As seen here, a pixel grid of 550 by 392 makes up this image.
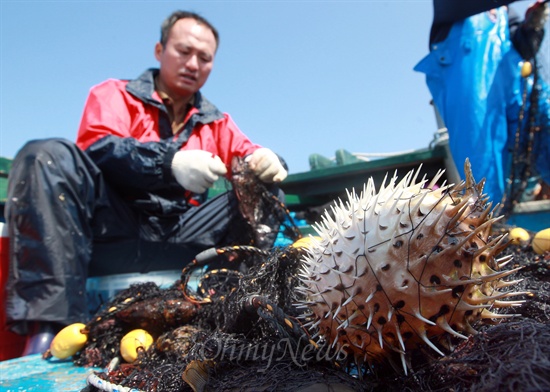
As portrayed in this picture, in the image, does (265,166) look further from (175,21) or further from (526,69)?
(526,69)

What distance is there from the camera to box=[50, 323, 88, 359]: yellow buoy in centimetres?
175


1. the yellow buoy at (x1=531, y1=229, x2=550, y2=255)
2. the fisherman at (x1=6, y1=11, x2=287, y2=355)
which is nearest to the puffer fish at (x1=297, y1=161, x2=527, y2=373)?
the yellow buoy at (x1=531, y1=229, x2=550, y2=255)

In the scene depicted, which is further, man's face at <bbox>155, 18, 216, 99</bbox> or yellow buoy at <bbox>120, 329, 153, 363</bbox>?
man's face at <bbox>155, 18, 216, 99</bbox>

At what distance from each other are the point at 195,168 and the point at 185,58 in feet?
4.81

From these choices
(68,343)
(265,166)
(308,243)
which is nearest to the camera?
(308,243)

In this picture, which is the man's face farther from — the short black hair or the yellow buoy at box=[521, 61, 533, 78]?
the yellow buoy at box=[521, 61, 533, 78]

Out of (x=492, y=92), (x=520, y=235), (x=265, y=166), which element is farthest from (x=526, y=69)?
(x=265, y=166)

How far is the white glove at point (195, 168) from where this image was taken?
2.79m

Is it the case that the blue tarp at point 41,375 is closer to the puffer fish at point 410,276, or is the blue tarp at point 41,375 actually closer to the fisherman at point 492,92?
the puffer fish at point 410,276

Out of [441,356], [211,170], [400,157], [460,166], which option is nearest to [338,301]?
[441,356]

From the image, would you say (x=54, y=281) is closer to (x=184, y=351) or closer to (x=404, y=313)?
(x=184, y=351)

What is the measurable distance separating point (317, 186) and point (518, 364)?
6604 millimetres

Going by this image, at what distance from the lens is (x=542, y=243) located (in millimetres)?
1958

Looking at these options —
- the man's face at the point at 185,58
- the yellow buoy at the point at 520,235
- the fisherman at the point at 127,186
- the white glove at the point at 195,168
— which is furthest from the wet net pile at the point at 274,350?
the man's face at the point at 185,58
